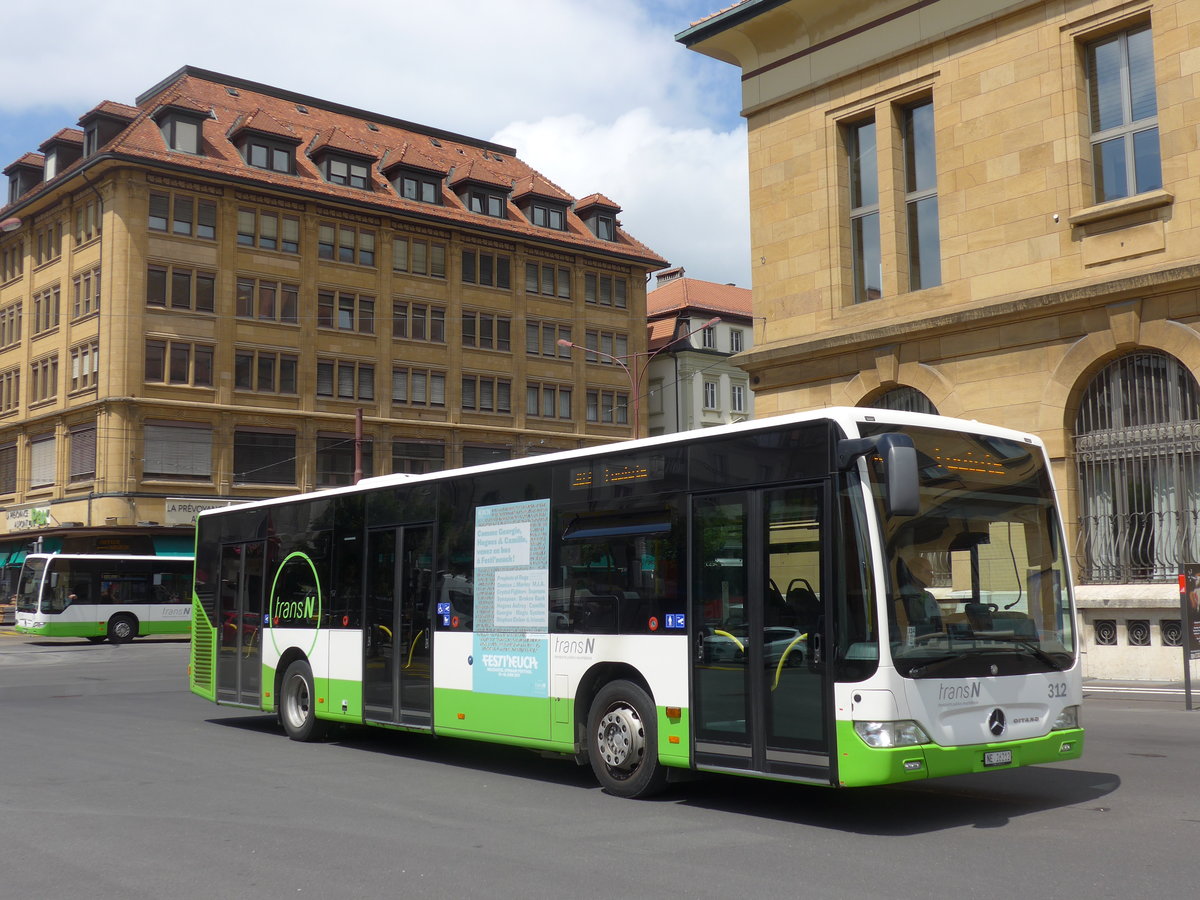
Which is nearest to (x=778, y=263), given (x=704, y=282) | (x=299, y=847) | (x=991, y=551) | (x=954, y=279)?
(x=954, y=279)

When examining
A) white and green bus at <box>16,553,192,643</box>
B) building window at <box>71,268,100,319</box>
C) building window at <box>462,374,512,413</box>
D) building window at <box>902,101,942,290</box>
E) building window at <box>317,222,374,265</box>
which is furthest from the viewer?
building window at <box>462,374,512,413</box>

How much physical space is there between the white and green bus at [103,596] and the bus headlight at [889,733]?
130 ft

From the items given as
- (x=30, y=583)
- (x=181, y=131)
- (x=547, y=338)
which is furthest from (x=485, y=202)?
(x=30, y=583)

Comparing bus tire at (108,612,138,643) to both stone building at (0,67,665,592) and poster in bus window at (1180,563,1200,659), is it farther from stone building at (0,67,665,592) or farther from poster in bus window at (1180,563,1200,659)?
poster in bus window at (1180,563,1200,659)

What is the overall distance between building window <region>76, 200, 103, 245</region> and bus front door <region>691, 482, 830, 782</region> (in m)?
47.2

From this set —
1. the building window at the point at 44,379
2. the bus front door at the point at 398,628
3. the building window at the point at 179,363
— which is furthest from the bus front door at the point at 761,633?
the building window at the point at 44,379

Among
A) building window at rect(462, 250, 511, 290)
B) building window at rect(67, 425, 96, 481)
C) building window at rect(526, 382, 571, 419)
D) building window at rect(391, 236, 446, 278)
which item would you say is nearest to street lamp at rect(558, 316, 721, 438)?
building window at rect(526, 382, 571, 419)

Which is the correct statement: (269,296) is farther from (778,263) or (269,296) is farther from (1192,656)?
(1192,656)

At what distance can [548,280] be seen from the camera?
62562mm

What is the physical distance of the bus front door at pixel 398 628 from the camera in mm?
12711

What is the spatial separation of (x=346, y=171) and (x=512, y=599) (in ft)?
159

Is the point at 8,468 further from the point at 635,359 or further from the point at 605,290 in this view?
the point at 605,290

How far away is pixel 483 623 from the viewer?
11914 millimetres

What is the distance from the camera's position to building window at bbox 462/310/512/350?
59.2 metres
